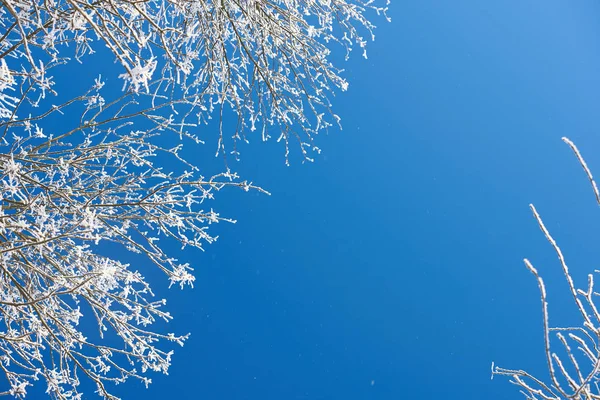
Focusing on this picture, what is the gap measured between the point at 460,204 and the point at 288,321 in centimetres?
238

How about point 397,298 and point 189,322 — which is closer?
point 189,322

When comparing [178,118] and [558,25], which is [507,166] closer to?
[558,25]

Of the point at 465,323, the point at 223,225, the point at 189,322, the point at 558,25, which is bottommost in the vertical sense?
the point at 189,322

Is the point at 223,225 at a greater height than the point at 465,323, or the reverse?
the point at 465,323

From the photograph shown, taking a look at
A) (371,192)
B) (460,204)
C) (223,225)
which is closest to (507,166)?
(460,204)

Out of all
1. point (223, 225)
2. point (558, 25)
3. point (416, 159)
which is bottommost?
point (223, 225)

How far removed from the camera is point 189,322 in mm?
6312

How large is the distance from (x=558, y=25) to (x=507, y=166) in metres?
1.70

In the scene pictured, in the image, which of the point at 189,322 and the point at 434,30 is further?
the point at 434,30

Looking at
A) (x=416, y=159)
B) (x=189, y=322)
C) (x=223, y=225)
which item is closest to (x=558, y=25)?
(x=416, y=159)

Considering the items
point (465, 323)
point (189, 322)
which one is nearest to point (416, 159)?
point (465, 323)

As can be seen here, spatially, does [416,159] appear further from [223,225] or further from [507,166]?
[223,225]

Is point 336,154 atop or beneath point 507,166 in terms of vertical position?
beneath

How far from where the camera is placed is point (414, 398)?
6504 mm
